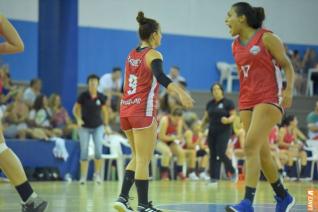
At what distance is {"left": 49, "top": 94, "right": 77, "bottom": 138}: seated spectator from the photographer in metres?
17.7

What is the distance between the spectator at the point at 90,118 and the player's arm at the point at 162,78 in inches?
333

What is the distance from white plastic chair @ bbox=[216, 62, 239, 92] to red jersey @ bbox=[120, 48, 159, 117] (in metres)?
17.4

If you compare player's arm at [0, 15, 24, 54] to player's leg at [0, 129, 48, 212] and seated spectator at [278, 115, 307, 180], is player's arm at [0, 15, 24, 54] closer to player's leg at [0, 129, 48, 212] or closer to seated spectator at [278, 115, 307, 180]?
player's leg at [0, 129, 48, 212]

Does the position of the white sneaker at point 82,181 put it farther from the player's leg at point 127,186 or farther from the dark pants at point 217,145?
the player's leg at point 127,186

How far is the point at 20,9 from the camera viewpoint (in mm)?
22516

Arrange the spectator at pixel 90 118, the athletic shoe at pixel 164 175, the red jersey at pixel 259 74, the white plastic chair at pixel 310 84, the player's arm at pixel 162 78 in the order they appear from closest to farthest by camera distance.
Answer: the player's arm at pixel 162 78, the red jersey at pixel 259 74, the spectator at pixel 90 118, the athletic shoe at pixel 164 175, the white plastic chair at pixel 310 84

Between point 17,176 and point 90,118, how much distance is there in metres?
9.33

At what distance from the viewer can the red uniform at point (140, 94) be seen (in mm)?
7656

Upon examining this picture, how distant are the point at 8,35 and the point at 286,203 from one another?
3324mm

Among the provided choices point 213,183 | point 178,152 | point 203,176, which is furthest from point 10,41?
point 203,176

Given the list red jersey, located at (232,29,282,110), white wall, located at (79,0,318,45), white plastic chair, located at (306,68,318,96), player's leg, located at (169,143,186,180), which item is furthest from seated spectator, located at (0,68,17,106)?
white plastic chair, located at (306,68,318,96)

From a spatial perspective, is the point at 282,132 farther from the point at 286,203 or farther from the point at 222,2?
the point at 286,203

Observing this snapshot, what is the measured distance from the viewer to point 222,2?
2588cm

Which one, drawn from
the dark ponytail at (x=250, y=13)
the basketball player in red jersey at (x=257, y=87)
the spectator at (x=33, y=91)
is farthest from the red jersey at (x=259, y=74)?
the spectator at (x=33, y=91)
